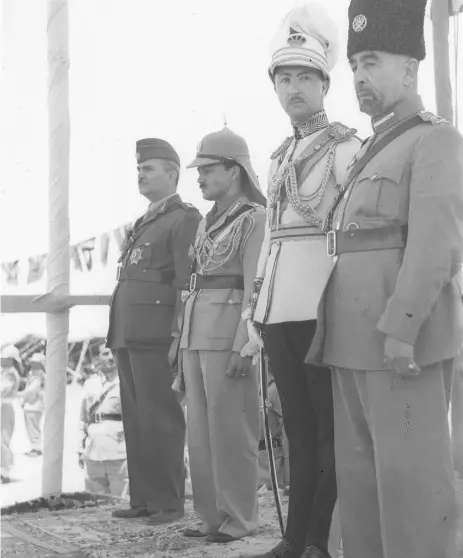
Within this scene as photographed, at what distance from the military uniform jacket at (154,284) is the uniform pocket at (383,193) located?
5.14 ft

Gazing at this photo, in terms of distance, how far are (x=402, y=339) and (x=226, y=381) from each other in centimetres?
131

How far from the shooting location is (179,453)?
143 inches

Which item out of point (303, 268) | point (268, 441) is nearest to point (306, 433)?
point (268, 441)

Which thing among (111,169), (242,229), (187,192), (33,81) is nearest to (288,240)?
(242,229)

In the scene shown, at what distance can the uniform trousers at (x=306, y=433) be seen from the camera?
8.03ft

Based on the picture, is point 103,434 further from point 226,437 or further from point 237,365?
point 237,365

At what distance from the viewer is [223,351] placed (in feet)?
10.2

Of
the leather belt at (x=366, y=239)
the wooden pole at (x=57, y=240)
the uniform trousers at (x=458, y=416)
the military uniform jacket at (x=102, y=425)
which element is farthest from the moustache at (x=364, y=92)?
the military uniform jacket at (x=102, y=425)

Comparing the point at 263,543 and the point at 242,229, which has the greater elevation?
the point at 242,229

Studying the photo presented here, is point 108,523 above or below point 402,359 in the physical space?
below

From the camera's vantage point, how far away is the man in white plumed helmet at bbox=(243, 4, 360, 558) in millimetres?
2445

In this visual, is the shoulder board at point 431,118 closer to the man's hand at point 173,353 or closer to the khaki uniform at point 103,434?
the man's hand at point 173,353

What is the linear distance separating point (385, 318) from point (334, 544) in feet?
3.04

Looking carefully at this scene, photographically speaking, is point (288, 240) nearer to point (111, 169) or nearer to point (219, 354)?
point (219, 354)
